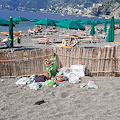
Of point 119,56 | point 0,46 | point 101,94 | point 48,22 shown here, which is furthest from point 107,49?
point 48,22

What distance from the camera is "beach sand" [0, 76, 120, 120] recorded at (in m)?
4.68

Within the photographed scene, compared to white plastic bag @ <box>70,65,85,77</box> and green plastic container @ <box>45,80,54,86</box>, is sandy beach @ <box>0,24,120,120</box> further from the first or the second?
white plastic bag @ <box>70,65,85,77</box>

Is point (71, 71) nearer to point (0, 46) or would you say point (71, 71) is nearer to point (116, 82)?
point (116, 82)

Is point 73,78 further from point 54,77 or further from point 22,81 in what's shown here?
point 22,81

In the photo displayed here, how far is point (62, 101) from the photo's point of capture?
222 inches

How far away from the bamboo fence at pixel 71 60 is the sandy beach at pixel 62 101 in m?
0.54

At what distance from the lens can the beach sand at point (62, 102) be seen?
15.4 feet

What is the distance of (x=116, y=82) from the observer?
723cm

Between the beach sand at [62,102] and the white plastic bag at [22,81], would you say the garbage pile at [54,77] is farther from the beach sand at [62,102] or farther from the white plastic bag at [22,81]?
the beach sand at [62,102]

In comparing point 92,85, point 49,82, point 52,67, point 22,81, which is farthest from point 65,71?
point 22,81

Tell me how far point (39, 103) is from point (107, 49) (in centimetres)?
387

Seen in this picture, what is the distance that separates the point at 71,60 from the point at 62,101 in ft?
9.31

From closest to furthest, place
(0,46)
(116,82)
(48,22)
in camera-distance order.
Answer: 1. (116,82)
2. (0,46)
3. (48,22)

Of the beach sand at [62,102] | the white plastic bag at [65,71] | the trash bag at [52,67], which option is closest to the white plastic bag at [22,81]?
the beach sand at [62,102]
